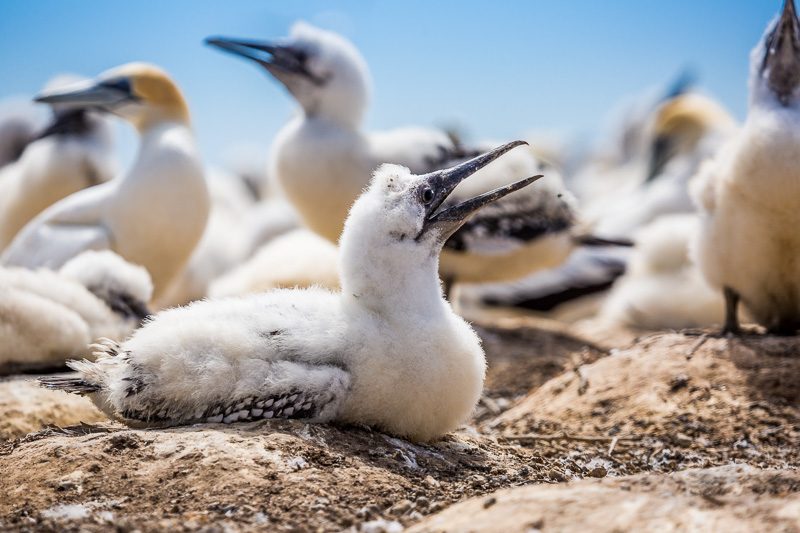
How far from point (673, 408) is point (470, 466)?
166cm

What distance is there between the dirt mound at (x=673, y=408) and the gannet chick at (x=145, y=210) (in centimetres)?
347

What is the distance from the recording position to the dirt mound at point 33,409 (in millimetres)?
4559

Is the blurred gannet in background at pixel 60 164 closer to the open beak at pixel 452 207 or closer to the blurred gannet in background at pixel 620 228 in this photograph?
the blurred gannet in background at pixel 620 228

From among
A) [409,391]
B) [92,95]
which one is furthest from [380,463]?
[92,95]

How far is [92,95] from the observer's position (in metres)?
7.98

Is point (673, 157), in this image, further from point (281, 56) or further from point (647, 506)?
point (647, 506)

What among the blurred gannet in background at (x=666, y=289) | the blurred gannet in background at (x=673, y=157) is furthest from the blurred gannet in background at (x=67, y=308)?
the blurred gannet in background at (x=673, y=157)

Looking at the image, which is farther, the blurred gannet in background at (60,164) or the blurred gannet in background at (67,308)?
the blurred gannet in background at (60,164)

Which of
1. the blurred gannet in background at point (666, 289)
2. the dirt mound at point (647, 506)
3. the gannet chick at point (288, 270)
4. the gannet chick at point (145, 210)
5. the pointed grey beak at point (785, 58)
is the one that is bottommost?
the blurred gannet in background at point (666, 289)

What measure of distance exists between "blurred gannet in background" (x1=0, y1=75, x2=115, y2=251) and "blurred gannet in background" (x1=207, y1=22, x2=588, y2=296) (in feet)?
7.61

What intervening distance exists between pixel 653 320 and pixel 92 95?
5766 mm

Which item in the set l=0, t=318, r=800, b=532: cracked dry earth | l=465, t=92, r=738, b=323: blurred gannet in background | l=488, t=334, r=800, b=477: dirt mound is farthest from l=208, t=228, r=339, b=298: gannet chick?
→ l=465, t=92, r=738, b=323: blurred gannet in background

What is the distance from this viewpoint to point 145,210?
24.0 feet

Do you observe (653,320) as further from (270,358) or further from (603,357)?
(270,358)
